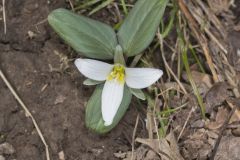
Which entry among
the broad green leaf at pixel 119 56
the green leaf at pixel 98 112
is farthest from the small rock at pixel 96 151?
the broad green leaf at pixel 119 56

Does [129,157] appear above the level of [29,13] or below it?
below

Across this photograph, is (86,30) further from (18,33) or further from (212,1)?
(212,1)

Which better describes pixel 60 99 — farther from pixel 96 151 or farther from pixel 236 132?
pixel 236 132

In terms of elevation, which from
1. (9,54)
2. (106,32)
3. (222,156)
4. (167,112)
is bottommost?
(222,156)

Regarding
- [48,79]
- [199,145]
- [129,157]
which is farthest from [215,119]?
[48,79]

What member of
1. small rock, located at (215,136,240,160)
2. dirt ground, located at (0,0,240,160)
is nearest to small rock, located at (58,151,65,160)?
dirt ground, located at (0,0,240,160)

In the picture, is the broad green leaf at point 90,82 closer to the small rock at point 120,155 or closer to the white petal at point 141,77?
the white petal at point 141,77
